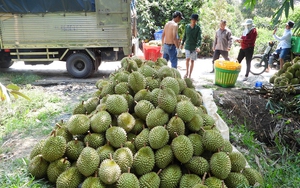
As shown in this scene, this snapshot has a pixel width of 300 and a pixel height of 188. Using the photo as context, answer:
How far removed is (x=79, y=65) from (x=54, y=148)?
6.37 metres

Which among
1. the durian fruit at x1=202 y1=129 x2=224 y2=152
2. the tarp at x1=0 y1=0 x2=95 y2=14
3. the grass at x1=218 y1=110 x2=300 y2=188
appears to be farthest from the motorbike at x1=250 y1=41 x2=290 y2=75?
the durian fruit at x1=202 y1=129 x2=224 y2=152

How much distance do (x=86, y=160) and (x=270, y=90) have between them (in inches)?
182

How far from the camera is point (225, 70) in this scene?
6.90m

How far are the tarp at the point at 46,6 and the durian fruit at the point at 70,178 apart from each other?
6425 mm

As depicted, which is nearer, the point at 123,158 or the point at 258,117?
the point at 123,158

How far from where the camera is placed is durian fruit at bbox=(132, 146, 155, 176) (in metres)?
2.30

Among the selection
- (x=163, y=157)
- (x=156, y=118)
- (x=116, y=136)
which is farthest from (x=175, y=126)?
(x=116, y=136)

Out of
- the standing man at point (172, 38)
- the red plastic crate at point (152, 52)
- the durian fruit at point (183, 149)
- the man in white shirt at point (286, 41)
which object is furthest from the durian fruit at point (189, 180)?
the red plastic crate at point (152, 52)

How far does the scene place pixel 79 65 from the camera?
842cm

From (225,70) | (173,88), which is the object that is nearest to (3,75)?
(225,70)

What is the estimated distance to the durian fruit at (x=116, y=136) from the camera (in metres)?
2.44

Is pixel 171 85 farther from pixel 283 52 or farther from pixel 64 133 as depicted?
pixel 283 52

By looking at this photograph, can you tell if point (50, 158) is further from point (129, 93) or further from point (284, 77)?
point (284, 77)

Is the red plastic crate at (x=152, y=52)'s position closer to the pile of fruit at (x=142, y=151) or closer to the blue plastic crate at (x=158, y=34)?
the blue plastic crate at (x=158, y=34)
